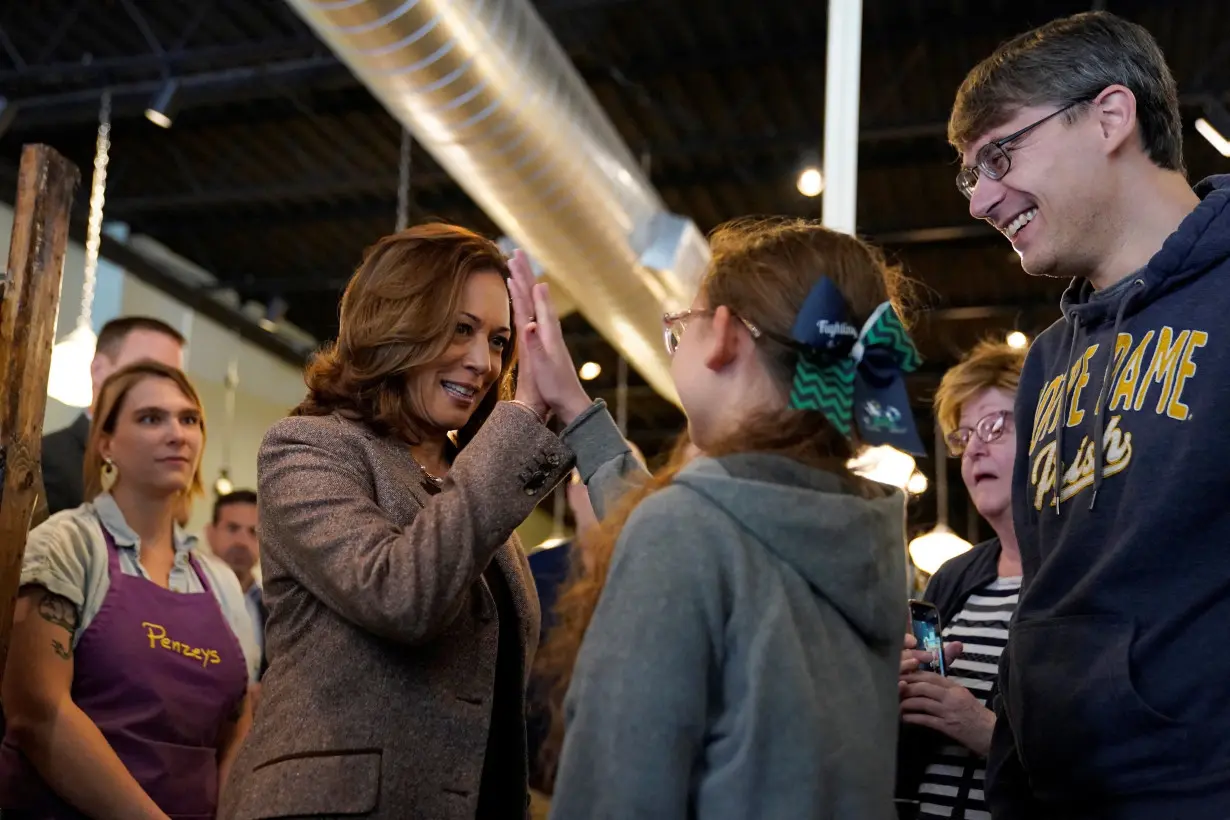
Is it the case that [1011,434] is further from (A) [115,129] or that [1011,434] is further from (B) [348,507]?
(A) [115,129]

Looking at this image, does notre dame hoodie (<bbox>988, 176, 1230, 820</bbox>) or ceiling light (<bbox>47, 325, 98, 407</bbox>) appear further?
ceiling light (<bbox>47, 325, 98, 407</bbox>)

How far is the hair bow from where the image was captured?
4.30ft

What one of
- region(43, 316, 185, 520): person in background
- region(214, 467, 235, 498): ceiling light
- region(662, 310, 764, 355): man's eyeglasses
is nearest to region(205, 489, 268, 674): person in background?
region(43, 316, 185, 520): person in background

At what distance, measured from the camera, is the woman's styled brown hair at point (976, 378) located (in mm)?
2413

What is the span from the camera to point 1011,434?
238cm

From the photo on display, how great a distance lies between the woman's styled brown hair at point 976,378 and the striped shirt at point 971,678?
1.29 feet

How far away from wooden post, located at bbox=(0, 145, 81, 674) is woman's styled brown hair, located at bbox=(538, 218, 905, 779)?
3.90 feet

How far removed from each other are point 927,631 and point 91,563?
159cm

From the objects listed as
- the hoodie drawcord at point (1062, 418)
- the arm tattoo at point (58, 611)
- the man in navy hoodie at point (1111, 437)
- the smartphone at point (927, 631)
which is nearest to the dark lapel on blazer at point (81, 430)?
the arm tattoo at point (58, 611)

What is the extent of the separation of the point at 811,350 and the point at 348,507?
62 cm

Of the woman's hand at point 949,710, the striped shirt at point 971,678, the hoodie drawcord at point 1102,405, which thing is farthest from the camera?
the striped shirt at point 971,678

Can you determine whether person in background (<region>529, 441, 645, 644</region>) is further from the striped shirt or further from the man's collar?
the striped shirt

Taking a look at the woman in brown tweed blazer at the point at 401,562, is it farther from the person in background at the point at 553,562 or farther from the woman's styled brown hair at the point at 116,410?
the person in background at the point at 553,562

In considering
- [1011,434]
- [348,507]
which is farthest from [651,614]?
[1011,434]
